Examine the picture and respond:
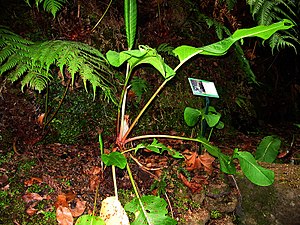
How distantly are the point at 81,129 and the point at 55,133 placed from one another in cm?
21

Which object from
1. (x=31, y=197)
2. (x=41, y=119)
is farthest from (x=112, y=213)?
(x=41, y=119)

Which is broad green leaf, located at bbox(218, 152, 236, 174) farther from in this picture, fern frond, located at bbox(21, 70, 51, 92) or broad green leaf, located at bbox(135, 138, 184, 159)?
fern frond, located at bbox(21, 70, 51, 92)

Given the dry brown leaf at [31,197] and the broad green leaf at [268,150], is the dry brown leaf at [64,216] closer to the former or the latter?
the dry brown leaf at [31,197]

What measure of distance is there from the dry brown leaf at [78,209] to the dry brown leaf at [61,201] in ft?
0.19

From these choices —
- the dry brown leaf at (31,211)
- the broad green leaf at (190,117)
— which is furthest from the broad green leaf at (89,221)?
the broad green leaf at (190,117)

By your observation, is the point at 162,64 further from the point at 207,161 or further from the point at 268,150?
the point at 268,150

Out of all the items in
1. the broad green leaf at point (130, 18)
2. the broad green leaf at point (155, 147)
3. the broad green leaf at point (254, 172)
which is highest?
the broad green leaf at point (130, 18)

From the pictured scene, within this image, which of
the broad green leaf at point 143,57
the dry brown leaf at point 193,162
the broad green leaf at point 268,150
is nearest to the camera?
the broad green leaf at point 143,57

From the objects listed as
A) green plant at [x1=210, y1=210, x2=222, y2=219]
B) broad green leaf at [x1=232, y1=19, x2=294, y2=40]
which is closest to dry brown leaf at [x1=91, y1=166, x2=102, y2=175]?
green plant at [x1=210, y1=210, x2=222, y2=219]

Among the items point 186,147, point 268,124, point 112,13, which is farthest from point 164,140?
point 268,124

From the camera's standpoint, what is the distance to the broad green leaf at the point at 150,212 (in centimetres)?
165

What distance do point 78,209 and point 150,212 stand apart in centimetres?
42

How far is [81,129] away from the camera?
2.46m

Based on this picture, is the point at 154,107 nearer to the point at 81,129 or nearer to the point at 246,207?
the point at 81,129
